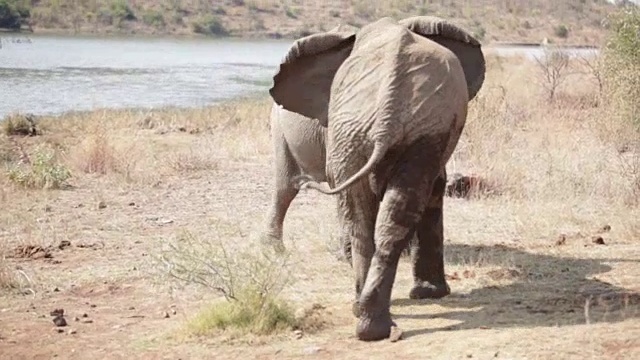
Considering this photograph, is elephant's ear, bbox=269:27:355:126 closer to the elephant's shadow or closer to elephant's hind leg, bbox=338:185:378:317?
elephant's hind leg, bbox=338:185:378:317

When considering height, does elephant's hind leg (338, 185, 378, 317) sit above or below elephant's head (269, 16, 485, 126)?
below

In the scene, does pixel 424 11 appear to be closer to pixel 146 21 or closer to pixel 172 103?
pixel 146 21

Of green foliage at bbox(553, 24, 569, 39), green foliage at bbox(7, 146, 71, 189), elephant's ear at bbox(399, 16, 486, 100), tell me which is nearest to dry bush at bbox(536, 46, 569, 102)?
green foliage at bbox(7, 146, 71, 189)

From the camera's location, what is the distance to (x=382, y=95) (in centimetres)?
688

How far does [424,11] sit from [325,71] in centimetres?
4967

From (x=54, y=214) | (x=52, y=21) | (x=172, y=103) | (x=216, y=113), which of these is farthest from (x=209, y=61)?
(x=54, y=214)

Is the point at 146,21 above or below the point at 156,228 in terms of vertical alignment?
below

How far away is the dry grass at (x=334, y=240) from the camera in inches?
279

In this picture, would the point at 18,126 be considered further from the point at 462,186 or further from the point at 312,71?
the point at 312,71

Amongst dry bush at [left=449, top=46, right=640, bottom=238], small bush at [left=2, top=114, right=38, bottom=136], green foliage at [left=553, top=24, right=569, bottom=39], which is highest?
dry bush at [left=449, top=46, right=640, bottom=238]

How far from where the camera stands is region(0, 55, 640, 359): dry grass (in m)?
7.10

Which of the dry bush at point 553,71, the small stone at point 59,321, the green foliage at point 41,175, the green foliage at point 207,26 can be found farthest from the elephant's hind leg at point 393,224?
the green foliage at point 207,26

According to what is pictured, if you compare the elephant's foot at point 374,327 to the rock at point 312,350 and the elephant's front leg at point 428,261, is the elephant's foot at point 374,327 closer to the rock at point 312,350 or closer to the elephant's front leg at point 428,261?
the rock at point 312,350

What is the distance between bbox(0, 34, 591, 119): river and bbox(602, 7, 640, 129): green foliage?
38.8ft
